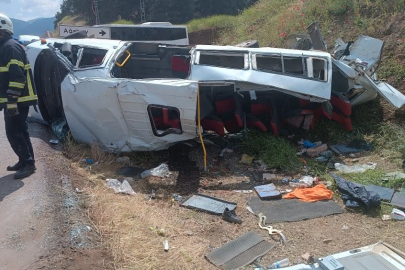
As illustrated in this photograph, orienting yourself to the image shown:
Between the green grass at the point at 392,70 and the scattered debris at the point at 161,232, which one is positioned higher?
the green grass at the point at 392,70

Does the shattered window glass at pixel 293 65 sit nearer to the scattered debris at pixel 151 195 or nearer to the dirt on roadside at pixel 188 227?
the dirt on roadside at pixel 188 227

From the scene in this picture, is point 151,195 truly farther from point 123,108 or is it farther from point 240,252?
point 240,252

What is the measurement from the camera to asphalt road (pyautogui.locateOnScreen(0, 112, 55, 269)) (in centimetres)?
322

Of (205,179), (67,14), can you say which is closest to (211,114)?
(205,179)

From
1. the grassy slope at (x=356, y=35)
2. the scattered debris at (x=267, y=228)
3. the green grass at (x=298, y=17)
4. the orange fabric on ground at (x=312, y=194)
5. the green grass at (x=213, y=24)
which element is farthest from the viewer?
the green grass at (x=213, y=24)

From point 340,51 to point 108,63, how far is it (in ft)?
14.5

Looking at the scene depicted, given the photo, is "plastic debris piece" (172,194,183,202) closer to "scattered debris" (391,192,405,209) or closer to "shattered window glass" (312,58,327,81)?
"scattered debris" (391,192,405,209)

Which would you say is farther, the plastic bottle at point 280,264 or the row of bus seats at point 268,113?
the row of bus seats at point 268,113

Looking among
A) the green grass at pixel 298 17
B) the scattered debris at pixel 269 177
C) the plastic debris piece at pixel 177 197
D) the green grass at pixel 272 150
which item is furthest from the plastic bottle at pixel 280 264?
the green grass at pixel 298 17

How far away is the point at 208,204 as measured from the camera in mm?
4637

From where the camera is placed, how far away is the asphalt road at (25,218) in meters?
3.22

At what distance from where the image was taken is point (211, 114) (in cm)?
643

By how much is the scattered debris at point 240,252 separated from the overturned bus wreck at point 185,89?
197 cm

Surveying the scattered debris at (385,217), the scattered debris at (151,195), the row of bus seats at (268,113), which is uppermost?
the row of bus seats at (268,113)
